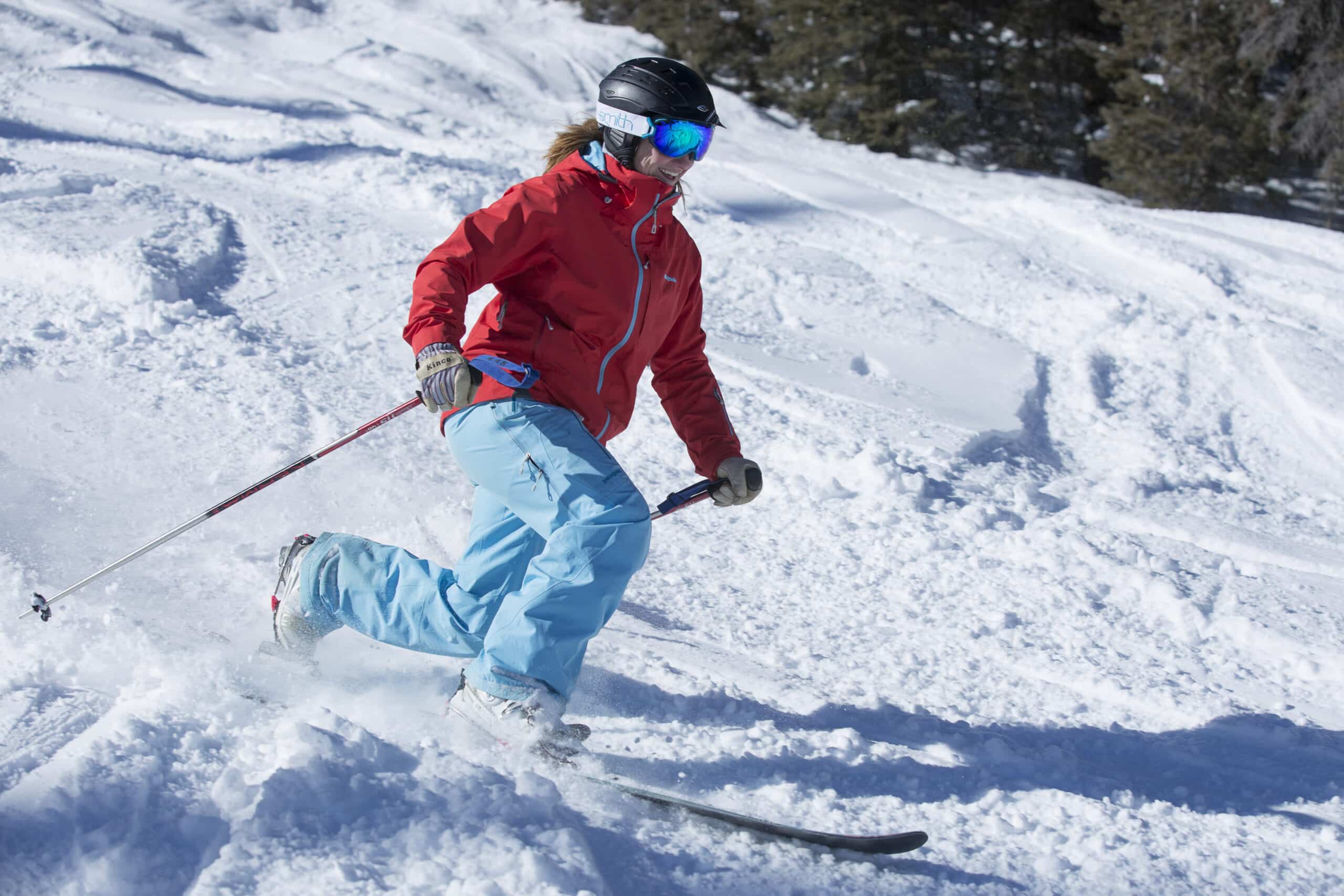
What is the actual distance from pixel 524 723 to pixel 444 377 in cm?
80

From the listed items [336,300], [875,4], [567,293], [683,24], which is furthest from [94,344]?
[683,24]

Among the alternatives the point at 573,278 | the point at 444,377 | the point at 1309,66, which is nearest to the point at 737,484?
the point at 573,278

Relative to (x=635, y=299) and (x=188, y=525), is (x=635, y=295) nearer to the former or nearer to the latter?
(x=635, y=299)

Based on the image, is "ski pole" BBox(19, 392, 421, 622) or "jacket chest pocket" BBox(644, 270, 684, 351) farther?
"jacket chest pocket" BBox(644, 270, 684, 351)

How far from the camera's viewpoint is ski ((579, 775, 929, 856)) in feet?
7.49

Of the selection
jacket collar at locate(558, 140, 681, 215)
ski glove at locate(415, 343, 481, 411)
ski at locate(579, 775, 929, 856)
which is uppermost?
jacket collar at locate(558, 140, 681, 215)

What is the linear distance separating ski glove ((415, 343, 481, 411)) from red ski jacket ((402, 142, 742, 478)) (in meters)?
0.10

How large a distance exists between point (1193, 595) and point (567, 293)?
2.62m

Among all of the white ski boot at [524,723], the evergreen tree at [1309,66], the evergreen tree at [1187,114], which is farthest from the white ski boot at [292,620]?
the evergreen tree at [1309,66]

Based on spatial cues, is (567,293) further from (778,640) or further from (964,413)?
(964,413)

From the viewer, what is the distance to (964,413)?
5414mm

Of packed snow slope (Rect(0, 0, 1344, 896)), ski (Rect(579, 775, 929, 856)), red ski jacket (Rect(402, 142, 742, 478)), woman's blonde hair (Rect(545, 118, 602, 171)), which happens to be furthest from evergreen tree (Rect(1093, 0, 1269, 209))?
ski (Rect(579, 775, 929, 856))

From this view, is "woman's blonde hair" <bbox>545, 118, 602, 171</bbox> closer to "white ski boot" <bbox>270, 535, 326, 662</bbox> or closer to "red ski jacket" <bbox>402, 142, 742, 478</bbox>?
"red ski jacket" <bbox>402, 142, 742, 478</bbox>

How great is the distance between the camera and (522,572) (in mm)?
2859
